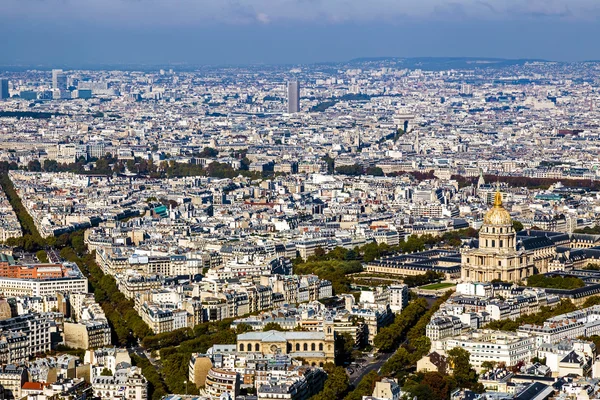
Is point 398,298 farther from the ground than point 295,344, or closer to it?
closer to it

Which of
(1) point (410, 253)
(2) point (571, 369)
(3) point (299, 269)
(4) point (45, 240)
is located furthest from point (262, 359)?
(4) point (45, 240)

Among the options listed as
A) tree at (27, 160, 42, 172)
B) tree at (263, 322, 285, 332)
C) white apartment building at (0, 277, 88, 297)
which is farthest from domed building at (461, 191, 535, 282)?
tree at (27, 160, 42, 172)

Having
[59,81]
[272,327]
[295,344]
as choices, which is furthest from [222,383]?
[59,81]

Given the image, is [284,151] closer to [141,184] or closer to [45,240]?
[141,184]

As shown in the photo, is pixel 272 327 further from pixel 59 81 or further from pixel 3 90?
pixel 59 81

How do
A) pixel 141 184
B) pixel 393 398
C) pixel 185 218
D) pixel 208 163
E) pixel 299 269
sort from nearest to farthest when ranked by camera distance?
pixel 393 398 → pixel 299 269 → pixel 185 218 → pixel 141 184 → pixel 208 163

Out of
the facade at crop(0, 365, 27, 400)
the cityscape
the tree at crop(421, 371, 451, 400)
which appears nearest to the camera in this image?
the tree at crop(421, 371, 451, 400)

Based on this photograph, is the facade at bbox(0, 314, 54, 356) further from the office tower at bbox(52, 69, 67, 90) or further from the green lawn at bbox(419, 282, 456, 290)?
the office tower at bbox(52, 69, 67, 90)
